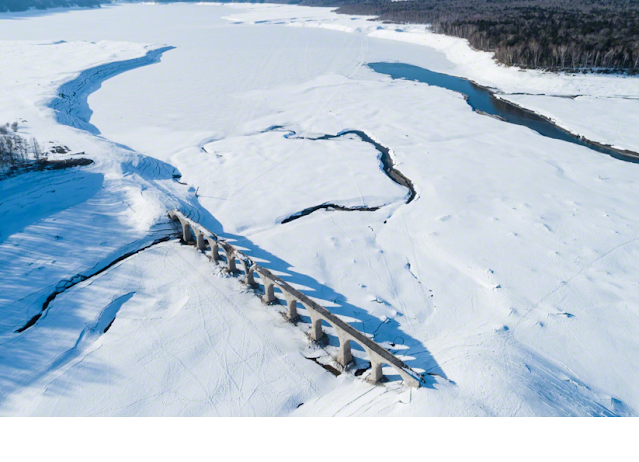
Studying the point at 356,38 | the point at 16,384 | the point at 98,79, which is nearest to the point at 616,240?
the point at 16,384

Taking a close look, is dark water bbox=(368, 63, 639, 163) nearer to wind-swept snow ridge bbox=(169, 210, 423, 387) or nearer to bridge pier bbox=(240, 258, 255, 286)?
wind-swept snow ridge bbox=(169, 210, 423, 387)

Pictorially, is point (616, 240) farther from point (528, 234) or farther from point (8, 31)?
point (8, 31)

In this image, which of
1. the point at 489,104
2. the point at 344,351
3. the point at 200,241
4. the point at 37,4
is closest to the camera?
the point at 344,351

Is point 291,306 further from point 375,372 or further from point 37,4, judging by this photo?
point 37,4

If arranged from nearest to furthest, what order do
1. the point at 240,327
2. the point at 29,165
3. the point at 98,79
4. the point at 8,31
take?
1. the point at 240,327
2. the point at 29,165
3. the point at 98,79
4. the point at 8,31

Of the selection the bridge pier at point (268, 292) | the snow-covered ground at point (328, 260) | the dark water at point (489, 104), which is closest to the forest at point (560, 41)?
the dark water at point (489, 104)

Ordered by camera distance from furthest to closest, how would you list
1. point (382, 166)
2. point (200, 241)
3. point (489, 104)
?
point (489, 104)
point (382, 166)
point (200, 241)

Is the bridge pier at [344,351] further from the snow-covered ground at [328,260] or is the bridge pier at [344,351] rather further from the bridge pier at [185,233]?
the bridge pier at [185,233]

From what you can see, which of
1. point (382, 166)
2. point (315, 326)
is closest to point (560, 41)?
point (382, 166)
